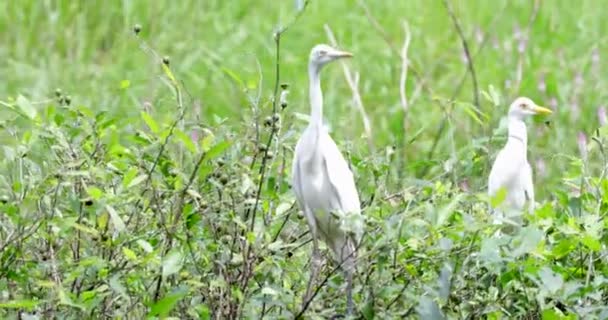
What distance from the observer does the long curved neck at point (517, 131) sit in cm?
403

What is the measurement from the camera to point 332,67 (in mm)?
7602

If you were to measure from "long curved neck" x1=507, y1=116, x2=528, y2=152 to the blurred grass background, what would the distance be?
242cm

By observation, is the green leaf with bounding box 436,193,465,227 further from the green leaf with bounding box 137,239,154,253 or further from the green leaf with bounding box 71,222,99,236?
the green leaf with bounding box 71,222,99,236

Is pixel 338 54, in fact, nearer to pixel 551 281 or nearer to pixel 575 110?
pixel 551 281

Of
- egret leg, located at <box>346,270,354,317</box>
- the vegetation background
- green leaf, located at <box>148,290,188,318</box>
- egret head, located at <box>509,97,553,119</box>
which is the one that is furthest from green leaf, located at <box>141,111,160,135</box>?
egret head, located at <box>509,97,553,119</box>

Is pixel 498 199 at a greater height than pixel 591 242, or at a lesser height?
greater

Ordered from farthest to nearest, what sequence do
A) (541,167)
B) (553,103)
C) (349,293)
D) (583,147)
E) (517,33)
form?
(517,33) < (553,103) < (541,167) < (583,147) < (349,293)

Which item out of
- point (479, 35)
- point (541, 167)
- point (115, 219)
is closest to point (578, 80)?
point (479, 35)

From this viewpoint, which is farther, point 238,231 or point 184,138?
point 238,231

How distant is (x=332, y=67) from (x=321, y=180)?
4.41 metres

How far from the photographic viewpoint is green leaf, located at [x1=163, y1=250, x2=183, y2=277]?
9.74ft

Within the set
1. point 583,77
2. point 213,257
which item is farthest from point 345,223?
point 583,77

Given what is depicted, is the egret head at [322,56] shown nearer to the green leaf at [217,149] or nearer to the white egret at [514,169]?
the green leaf at [217,149]

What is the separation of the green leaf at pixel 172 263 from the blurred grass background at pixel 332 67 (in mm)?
3612
